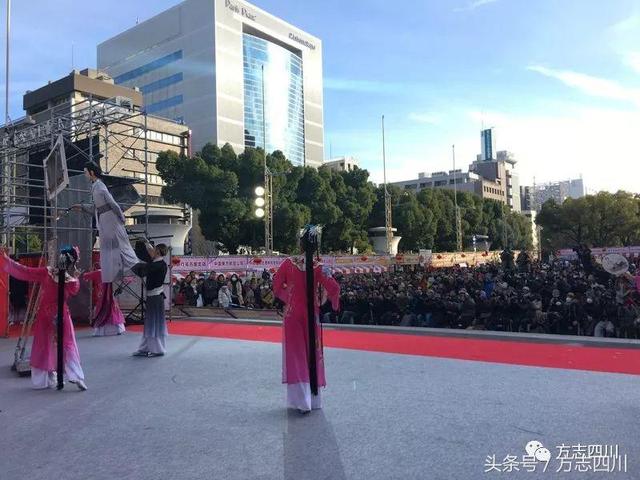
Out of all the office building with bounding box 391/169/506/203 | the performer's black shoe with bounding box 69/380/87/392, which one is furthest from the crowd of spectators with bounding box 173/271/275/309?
the office building with bounding box 391/169/506/203

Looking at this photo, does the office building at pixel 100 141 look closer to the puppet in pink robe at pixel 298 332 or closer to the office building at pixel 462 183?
the puppet in pink robe at pixel 298 332

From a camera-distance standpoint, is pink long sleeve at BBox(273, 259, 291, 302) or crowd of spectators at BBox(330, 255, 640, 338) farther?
crowd of spectators at BBox(330, 255, 640, 338)

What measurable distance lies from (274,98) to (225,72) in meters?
9.84

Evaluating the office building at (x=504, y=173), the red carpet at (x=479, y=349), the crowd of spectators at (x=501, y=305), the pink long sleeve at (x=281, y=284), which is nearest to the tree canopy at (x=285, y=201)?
the crowd of spectators at (x=501, y=305)

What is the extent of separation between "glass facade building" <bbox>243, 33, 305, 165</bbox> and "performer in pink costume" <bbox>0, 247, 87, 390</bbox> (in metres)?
56.9

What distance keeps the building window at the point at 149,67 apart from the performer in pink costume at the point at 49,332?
204 ft

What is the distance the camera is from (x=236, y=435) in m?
4.50

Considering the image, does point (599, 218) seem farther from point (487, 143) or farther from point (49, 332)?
point (487, 143)

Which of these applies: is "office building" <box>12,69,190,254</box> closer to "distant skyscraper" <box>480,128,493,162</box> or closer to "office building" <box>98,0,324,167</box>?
"office building" <box>98,0,324,167</box>

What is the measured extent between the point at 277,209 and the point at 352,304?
22314mm

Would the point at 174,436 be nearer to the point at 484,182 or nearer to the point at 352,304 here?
the point at 352,304

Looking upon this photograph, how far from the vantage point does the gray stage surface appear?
3.79 metres

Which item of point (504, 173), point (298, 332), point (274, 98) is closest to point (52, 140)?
point (298, 332)

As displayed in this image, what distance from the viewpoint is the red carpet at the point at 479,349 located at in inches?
286
